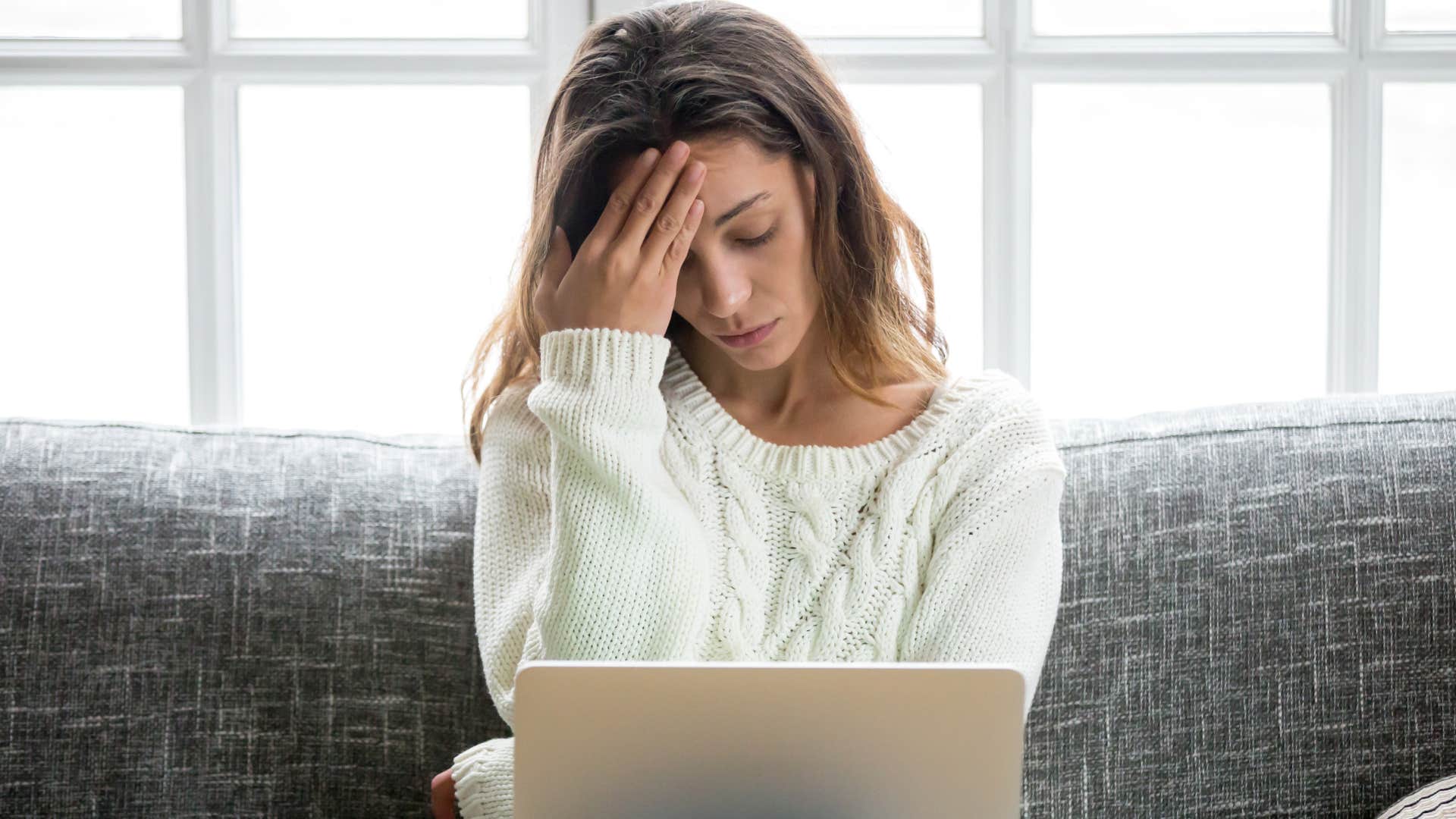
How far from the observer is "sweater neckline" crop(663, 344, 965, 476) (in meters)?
1.22

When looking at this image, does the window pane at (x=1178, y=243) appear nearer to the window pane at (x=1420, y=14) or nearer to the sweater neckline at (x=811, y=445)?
the window pane at (x=1420, y=14)

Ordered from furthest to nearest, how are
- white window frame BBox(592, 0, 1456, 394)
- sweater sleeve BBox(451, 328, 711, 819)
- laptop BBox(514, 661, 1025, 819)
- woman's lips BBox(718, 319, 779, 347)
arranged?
white window frame BBox(592, 0, 1456, 394)
woman's lips BBox(718, 319, 779, 347)
sweater sleeve BBox(451, 328, 711, 819)
laptop BBox(514, 661, 1025, 819)

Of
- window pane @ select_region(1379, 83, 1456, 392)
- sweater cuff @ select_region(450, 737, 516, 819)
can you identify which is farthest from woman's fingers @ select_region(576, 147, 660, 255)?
window pane @ select_region(1379, 83, 1456, 392)

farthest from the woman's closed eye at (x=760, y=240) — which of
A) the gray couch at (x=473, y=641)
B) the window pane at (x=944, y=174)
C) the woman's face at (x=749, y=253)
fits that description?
the window pane at (x=944, y=174)

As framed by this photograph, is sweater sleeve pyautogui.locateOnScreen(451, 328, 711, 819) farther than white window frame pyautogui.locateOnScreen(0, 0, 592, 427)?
No

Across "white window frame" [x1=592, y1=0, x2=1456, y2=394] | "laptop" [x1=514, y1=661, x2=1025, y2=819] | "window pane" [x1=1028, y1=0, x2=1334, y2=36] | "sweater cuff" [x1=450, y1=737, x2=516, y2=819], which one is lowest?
"sweater cuff" [x1=450, y1=737, x2=516, y2=819]

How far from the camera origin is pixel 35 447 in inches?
53.0

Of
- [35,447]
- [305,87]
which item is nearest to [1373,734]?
[35,447]

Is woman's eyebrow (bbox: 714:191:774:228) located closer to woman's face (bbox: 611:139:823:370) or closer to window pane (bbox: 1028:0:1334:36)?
woman's face (bbox: 611:139:823:370)

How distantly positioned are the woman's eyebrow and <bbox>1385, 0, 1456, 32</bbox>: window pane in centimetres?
107

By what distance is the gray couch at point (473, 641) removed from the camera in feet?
4.01

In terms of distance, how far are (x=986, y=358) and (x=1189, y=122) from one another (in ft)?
1.43

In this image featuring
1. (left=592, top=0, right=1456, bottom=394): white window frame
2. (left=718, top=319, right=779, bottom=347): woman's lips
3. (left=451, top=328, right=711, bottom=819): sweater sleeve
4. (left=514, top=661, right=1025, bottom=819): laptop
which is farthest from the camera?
(left=592, top=0, right=1456, bottom=394): white window frame

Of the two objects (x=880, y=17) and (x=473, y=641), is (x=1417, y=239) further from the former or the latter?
(x=473, y=641)
